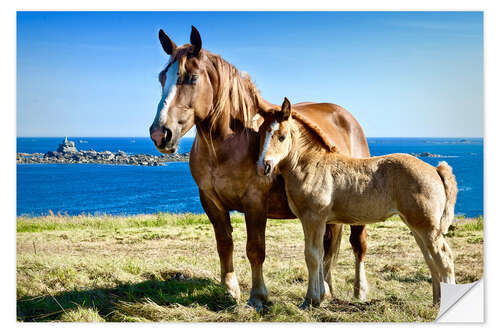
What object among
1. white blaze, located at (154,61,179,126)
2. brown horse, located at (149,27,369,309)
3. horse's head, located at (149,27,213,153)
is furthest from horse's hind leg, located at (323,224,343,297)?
white blaze, located at (154,61,179,126)

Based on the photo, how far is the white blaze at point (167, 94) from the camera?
3324 millimetres

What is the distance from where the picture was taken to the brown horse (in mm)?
3424

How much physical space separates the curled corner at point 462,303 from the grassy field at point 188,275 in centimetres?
14

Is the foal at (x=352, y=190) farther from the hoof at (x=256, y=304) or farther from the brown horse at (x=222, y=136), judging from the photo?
the hoof at (x=256, y=304)

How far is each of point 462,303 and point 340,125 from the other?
2.06m

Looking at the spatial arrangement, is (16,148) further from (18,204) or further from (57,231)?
(57,231)

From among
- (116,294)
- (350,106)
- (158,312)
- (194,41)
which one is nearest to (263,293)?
(158,312)

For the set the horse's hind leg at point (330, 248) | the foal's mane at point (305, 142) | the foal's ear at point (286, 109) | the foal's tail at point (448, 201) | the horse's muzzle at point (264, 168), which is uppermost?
the foal's ear at point (286, 109)

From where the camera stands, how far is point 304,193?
357cm

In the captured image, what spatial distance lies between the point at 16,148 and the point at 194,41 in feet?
7.51

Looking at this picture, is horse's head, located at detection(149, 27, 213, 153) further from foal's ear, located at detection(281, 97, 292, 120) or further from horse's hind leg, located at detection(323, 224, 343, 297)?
horse's hind leg, located at detection(323, 224, 343, 297)

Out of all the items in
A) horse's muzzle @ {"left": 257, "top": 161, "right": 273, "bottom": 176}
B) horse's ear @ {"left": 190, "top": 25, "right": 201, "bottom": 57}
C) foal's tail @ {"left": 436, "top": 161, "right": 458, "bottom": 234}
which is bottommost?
foal's tail @ {"left": 436, "top": 161, "right": 458, "bottom": 234}
